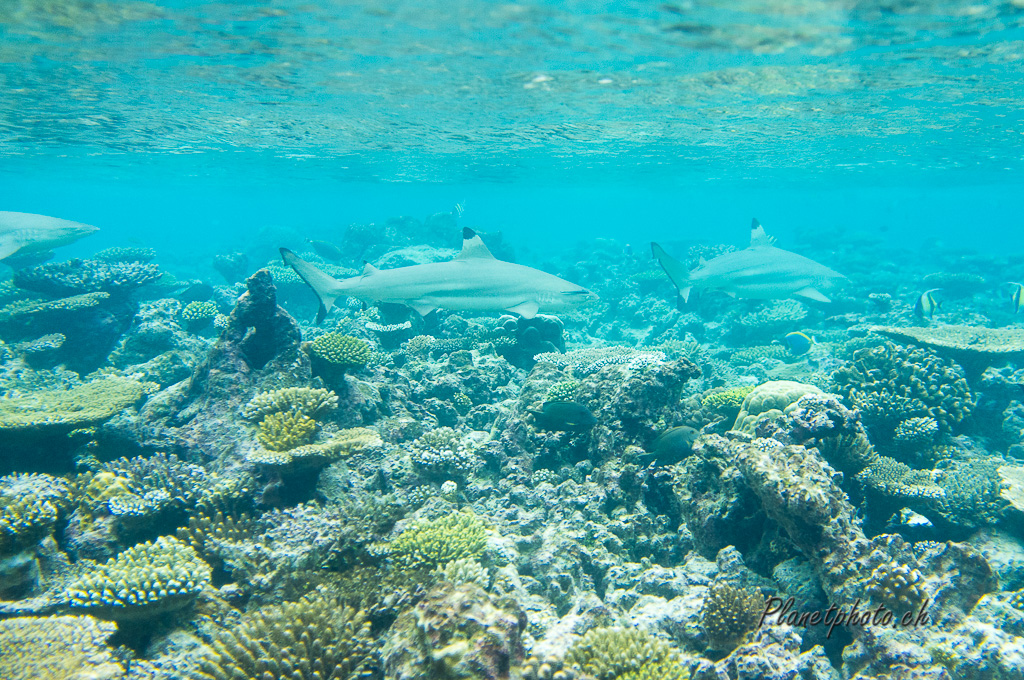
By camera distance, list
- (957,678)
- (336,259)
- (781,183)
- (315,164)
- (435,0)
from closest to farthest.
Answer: (957,678), (435,0), (336,259), (315,164), (781,183)

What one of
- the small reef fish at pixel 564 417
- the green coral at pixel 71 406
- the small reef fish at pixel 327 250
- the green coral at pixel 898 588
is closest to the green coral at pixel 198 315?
the green coral at pixel 71 406

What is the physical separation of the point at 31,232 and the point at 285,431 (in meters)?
13.6

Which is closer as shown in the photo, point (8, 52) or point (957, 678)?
point (957, 678)

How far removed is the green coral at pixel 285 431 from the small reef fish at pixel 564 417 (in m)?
3.19

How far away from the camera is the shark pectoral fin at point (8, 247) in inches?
476

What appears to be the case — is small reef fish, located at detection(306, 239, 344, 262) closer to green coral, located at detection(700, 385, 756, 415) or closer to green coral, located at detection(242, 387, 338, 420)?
green coral, located at detection(242, 387, 338, 420)

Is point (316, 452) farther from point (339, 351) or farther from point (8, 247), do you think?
point (8, 247)

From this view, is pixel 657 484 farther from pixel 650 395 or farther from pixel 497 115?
pixel 497 115

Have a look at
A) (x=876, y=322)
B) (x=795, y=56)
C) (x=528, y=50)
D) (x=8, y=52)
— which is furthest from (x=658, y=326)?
(x=8, y=52)

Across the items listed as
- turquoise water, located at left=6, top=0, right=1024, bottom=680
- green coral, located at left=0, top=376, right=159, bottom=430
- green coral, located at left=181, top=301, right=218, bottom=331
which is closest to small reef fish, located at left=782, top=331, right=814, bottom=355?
turquoise water, located at left=6, top=0, right=1024, bottom=680

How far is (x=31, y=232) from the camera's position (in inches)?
500

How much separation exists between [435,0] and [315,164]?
99.3ft

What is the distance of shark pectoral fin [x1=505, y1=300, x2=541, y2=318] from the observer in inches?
382

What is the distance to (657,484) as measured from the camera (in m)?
5.52
